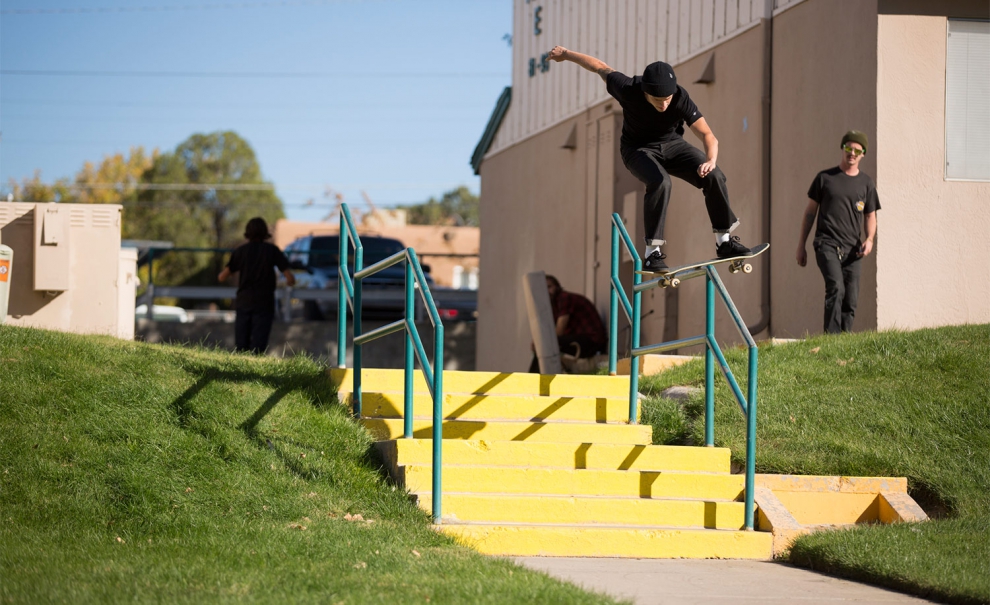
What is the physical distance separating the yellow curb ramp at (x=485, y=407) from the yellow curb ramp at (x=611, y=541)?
148 centimetres

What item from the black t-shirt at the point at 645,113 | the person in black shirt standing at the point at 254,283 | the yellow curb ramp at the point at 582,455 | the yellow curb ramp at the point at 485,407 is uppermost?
the black t-shirt at the point at 645,113

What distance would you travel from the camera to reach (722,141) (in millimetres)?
12914

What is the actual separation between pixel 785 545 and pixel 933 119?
5.73 metres

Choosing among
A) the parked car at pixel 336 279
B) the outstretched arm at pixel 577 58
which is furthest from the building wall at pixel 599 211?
the outstretched arm at pixel 577 58

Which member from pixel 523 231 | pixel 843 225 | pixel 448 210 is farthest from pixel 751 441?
pixel 448 210

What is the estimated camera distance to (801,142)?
446 inches

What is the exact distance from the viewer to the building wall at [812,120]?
10375 mm

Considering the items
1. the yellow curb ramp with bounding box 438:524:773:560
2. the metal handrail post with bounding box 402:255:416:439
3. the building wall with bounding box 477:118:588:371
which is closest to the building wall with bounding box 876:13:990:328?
the yellow curb ramp with bounding box 438:524:773:560

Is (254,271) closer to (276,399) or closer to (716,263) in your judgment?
(276,399)

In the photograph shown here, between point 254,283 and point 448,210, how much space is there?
77.0 meters

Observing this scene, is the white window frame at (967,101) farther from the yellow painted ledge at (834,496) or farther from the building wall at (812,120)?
the yellow painted ledge at (834,496)

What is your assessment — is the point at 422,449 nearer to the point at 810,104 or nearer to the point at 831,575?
the point at 831,575

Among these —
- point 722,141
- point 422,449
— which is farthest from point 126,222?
point 422,449

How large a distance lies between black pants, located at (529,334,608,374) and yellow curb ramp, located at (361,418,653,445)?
18.5 feet
